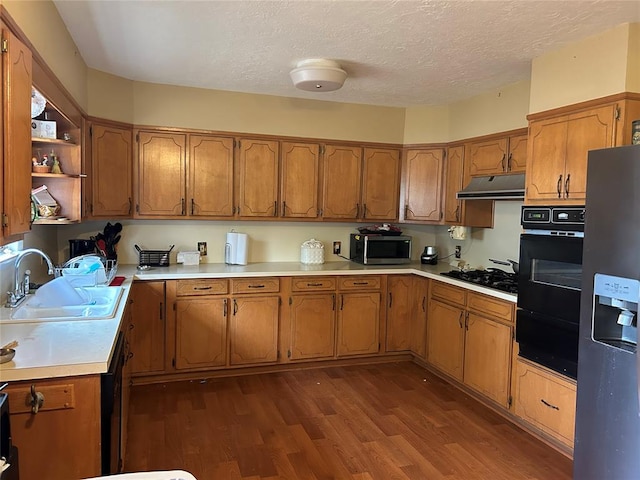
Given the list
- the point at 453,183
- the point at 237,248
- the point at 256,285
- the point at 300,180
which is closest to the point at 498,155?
the point at 453,183

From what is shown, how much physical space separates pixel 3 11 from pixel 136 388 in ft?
9.32

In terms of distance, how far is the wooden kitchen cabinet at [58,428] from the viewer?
1.55 meters

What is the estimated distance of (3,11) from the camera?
5.32ft

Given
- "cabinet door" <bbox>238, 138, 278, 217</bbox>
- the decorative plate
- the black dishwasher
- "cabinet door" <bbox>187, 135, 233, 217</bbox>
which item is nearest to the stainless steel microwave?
"cabinet door" <bbox>238, 138, 278, 217</bbox>

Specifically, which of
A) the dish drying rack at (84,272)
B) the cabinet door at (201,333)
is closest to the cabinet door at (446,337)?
the cabinet door at (201,333)

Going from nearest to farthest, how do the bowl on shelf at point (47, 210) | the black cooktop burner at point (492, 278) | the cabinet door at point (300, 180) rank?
the bowl on shelf at point (47, 210) → the black cooktop burner at point (492, 278) → the cabinet door at point (300, 180)

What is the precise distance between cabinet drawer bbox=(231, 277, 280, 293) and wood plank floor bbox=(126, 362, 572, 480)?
749mm

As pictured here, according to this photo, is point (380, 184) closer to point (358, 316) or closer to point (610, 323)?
point (358, 316)

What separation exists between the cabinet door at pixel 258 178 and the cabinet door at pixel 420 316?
1.51 metres

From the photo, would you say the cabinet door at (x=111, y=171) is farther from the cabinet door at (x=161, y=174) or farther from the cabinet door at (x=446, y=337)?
the cabinet door at (x=446, y=337)

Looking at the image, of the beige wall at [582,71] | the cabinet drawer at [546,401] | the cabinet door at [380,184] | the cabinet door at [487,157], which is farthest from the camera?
the cabinet door at [380,184]

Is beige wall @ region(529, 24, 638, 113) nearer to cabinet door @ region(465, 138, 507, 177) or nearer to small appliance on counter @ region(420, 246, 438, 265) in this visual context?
cabinet door @ region(465, 138, 507, 177)

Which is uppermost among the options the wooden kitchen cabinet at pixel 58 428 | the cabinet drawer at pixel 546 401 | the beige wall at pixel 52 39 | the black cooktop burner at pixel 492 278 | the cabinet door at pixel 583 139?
the beige wall at pixel 52 39

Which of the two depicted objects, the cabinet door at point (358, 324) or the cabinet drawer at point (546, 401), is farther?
the cabinet door at point (358, 324)
